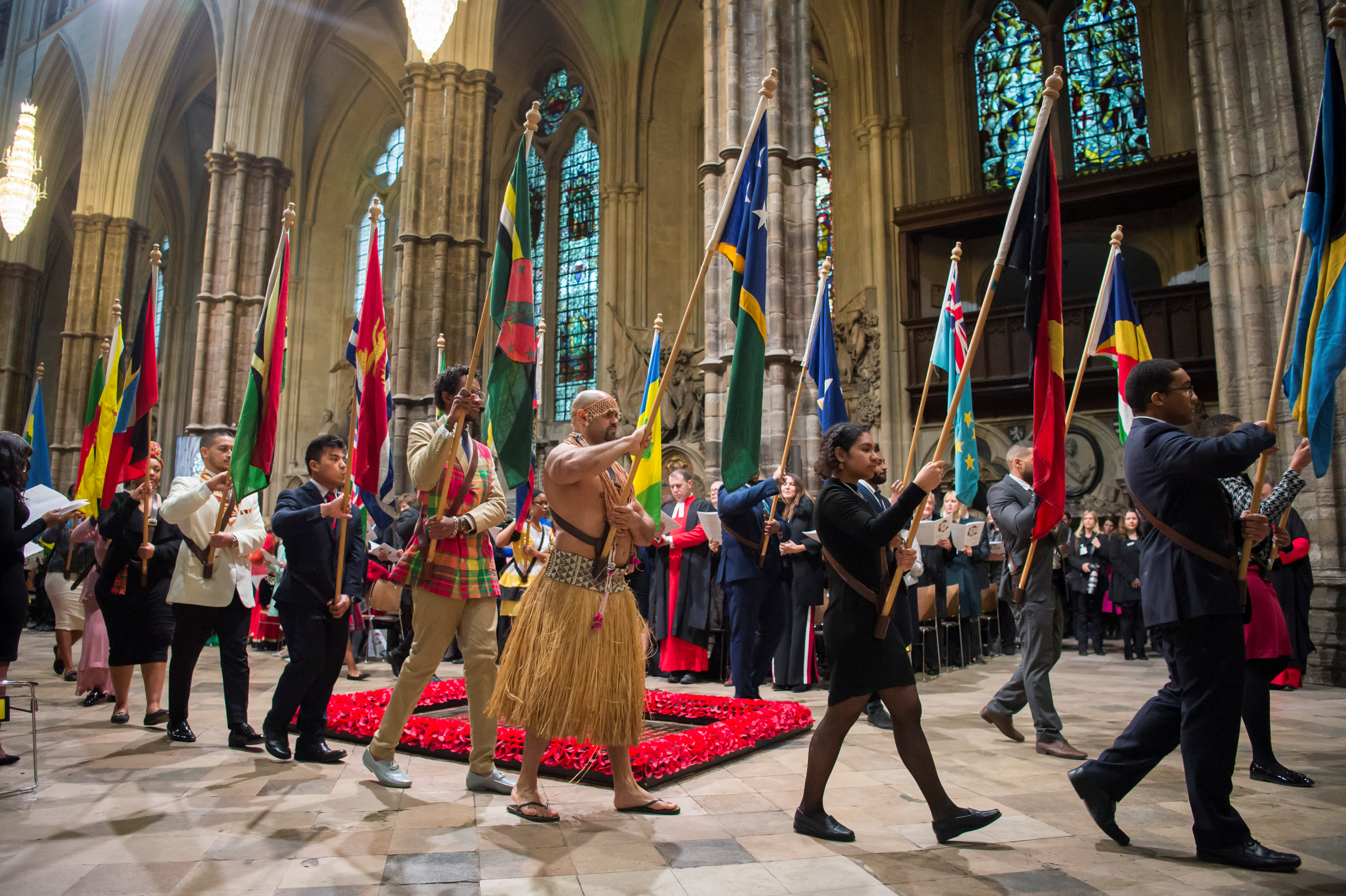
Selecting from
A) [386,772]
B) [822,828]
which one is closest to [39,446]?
[386,772]

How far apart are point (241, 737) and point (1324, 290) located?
5.10m

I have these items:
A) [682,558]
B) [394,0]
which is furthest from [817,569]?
[394,0]

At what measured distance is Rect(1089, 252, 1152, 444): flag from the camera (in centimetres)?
621

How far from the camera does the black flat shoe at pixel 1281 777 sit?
12.1 ft

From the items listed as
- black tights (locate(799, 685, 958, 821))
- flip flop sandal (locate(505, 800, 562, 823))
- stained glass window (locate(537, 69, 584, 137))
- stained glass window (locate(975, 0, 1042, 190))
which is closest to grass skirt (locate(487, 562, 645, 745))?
flip flop sandal (locate(505, 800, 562, 823))

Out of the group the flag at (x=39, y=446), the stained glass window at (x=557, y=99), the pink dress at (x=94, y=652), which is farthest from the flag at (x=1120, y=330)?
the stained glass window at (x=557, y=99)

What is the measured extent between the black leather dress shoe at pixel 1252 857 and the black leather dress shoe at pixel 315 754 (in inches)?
137

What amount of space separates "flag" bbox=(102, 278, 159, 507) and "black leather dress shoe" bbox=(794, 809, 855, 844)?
4387mm

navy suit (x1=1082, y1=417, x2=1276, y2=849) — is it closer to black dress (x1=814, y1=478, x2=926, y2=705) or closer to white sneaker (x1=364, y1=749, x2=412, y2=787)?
black dress (x1=814, y1=478, x2=926, y2=705)

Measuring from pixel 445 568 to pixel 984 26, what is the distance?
619 inches

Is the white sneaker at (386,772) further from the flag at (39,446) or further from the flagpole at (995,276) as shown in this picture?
the flag at (39,446)

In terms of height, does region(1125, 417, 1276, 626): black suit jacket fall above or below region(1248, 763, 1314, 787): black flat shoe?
above

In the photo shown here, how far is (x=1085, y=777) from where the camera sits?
2.96 meters

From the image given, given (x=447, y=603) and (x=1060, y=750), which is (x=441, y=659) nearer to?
(x=447, y=603)
